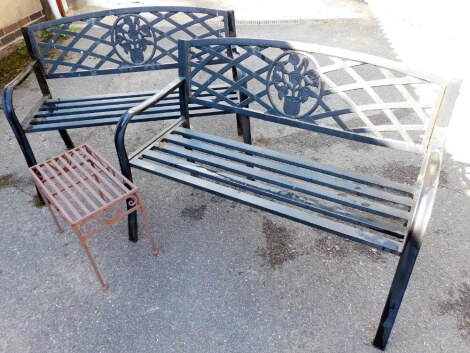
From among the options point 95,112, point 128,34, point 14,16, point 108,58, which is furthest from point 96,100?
point 14,16

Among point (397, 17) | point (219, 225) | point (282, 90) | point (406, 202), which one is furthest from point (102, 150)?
point (397, 17)

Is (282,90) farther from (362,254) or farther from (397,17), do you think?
(397,17)

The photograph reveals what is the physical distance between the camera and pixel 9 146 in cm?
346

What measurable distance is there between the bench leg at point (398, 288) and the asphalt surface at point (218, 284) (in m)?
0.13

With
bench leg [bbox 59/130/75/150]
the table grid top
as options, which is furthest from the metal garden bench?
bench leg [bbox 59/130/75/150]

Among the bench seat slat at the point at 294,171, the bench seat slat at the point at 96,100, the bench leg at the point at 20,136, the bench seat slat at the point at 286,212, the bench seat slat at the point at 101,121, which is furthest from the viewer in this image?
the bench seat slat at the point at 96,100

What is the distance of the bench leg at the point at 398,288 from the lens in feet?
4.87

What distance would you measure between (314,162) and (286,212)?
470 millimetres

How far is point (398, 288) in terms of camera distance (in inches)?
62.6

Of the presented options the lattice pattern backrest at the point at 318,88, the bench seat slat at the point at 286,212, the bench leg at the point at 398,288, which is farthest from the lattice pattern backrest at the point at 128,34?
the bench leg at the point at 398,288

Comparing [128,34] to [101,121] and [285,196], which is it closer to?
[101,121]

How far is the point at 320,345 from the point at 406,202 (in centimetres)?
84

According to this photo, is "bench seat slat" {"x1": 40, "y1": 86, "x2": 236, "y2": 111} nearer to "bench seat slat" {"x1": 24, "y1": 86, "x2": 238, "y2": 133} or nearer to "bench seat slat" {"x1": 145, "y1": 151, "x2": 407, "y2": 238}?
"bench seat slat" {"x1": 24, "y1": 86, "x2": 238, "y2": 133}

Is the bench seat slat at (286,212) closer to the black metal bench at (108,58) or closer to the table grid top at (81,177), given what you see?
the table grid top at (81,177)
